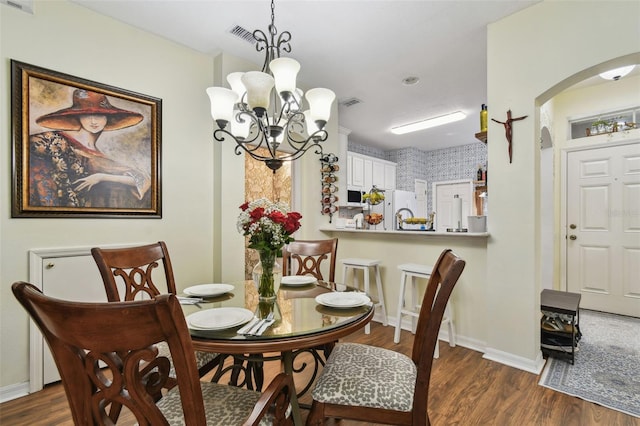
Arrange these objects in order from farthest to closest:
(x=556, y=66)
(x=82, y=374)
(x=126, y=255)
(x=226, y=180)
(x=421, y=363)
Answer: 1. (x=226, y=180)
2. (x=556, y=66)
3. (x=126, y=255)
4. (x=421, y=363)
5. (x=82, y=374)

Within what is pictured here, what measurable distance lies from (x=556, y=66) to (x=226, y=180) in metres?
2.85

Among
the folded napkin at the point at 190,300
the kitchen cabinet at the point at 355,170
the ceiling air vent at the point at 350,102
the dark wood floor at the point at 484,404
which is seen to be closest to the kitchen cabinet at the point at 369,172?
the kitchen cabinet at the point at 355,170

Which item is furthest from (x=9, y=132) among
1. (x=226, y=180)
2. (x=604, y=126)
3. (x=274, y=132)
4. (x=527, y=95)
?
(x=604, y=126)

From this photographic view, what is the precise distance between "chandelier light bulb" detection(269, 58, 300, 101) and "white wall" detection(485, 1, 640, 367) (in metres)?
1.78

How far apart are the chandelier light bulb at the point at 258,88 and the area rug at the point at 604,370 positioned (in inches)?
103

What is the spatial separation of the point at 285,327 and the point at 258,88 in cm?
121

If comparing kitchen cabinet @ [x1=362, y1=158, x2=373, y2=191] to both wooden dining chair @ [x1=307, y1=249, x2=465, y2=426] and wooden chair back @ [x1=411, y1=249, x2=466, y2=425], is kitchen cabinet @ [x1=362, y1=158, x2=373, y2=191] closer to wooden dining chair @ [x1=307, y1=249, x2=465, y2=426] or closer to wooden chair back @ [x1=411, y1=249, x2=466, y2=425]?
wooden dining chair @ [x1=307, y1=249, x2=465, y2=426]

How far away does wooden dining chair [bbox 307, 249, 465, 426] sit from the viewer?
3.55ft

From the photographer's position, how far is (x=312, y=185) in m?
3.71

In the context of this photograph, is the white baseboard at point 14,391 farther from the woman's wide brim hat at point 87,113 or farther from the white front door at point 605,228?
the white front door at point 605,228

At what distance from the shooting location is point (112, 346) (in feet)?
2.11

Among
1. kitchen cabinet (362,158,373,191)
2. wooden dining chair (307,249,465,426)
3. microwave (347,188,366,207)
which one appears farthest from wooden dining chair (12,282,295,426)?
kitchen cabinet (362,158,373,191)

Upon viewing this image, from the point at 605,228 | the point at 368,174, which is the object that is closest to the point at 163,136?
the point at 368,174

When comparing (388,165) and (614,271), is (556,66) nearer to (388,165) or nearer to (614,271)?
(614,271)
